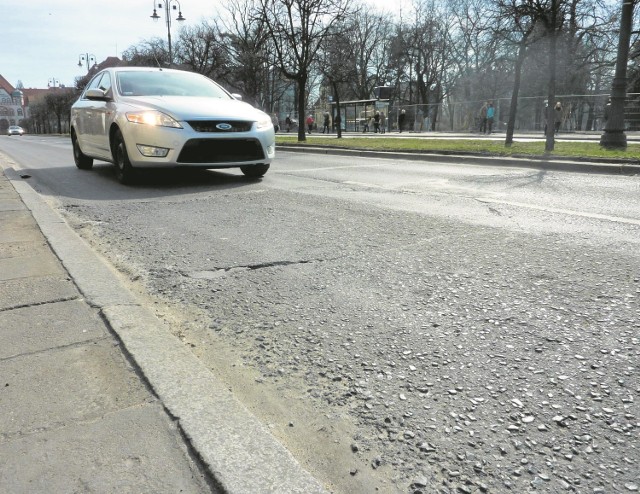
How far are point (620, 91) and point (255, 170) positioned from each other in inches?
379

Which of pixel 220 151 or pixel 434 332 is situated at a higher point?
pixel 220 151

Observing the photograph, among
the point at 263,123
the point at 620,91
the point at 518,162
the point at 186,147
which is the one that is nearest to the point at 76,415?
the point at 186,147

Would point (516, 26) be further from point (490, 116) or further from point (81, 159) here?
point (490, 116)

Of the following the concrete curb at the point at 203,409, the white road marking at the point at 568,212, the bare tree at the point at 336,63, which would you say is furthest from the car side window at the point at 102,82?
the bare tree at the point at 336,63

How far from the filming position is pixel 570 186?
7793 mm

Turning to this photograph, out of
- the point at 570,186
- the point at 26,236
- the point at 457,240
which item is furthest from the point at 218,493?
the point at 570,186

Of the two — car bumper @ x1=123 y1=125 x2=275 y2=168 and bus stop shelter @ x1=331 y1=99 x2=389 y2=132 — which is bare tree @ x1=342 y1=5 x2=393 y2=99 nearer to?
bus stop shelter @ x1=331 y1=99 x2=389 y2=132

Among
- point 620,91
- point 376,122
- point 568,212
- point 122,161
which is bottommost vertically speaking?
point 568,212

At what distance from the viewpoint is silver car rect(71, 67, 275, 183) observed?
7.32 metres

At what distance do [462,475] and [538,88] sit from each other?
3959 centimetres

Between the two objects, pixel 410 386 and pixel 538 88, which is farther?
pixel 538 88

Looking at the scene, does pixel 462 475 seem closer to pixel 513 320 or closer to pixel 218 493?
pixel 218 493

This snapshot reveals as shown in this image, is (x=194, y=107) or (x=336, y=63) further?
(x=336, y=63)

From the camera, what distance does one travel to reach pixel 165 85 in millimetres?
8406
